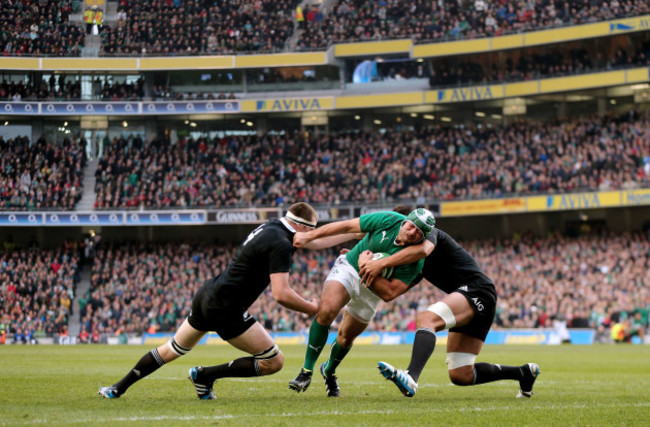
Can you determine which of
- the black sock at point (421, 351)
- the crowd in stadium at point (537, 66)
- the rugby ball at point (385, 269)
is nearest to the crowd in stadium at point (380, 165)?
the crowd in stadium at point (537, 66)

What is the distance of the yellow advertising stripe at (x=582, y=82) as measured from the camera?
153 ft

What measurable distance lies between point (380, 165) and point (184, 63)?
547 inches

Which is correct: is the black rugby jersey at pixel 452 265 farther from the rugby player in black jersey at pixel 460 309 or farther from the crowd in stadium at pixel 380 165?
the crowd in stadium at pixel 380 165

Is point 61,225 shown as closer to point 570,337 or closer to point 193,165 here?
point 193,165

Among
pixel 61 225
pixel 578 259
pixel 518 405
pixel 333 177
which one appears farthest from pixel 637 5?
pixel 518 405

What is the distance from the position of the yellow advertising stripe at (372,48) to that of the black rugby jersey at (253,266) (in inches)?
1720

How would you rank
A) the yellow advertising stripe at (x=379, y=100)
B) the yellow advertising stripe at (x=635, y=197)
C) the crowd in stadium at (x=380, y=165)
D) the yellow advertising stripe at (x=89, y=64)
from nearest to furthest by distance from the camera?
the yellow advertising stripe at (x=635, y=197) → the crowd in stadium at (x=380, y=165) → the yellow advertising stripe at (x=379, y=100) → the yellow advertising stripe at (x=89, y=64)

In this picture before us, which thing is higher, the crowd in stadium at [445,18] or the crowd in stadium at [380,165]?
the crowd in stadium at [445,18]

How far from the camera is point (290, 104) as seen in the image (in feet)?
175

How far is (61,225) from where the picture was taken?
50594 millimetres

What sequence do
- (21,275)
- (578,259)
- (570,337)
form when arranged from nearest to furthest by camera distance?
(570,337), (578,259), (21,275)

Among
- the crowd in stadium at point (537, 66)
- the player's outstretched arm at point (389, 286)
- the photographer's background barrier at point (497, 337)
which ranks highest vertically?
the crowd in stadium at point (537, 66)

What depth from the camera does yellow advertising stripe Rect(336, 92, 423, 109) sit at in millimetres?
51628

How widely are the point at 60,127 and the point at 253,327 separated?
49637 millimetres
